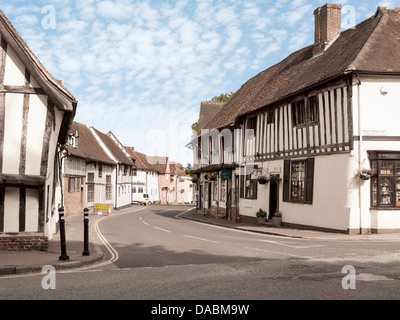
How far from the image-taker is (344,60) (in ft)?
58.7

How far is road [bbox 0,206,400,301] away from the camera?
21.0ft

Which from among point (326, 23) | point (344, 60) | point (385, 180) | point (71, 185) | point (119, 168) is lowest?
point (71, 185)

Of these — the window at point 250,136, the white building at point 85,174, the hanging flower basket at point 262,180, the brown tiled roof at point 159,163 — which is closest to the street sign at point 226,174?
the window at point 250,136

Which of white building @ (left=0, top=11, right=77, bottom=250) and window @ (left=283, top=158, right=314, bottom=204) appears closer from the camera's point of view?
white building @ (left=0, top=11, right=77, bottom=250)

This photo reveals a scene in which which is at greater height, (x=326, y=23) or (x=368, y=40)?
(x=326, y=23)

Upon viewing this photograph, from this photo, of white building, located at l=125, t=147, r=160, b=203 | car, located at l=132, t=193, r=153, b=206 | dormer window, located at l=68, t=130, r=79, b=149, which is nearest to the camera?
dormer window, located at l=68, t=130, r=79, b=149

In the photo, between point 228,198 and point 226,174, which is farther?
point 228,198

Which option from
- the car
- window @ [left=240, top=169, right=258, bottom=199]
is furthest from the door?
the car

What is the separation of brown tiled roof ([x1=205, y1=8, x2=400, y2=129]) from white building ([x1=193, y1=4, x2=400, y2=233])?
5 centimetres

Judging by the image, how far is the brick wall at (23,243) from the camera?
11.7 m

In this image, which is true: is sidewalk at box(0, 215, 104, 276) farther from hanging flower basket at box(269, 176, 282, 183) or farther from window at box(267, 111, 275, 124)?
window at box(267, 111, 275, 124)

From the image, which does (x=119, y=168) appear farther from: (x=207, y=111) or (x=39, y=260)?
(x=39, y=260)

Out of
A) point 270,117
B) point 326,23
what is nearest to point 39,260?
point 270,117

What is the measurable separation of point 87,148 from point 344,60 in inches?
1088
